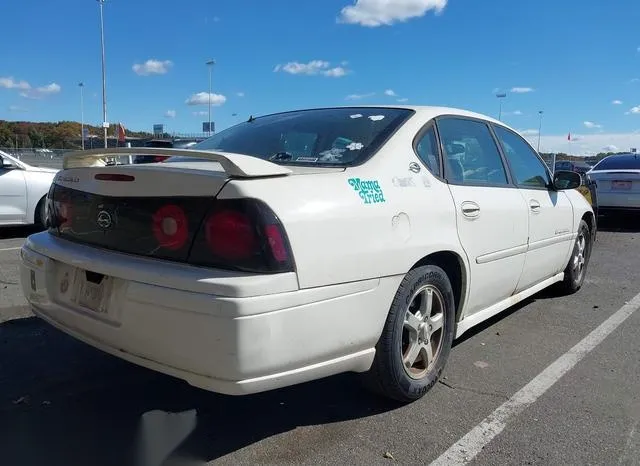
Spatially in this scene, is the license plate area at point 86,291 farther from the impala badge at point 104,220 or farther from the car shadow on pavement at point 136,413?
the car shadow on pavement at point 136,413

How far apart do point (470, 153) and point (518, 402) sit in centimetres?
159

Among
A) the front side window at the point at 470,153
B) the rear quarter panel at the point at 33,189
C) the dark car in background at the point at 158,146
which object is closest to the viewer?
the front side window at the point at 470,153

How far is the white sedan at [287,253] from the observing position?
7.63 feet

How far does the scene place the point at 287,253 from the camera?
2346 mm

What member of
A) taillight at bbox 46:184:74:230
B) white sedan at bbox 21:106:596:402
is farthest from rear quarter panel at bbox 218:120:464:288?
taillight at bbox 46:184:74:230

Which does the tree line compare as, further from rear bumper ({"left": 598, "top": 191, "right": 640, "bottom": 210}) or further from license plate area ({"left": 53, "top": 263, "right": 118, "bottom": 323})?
license plate area ({"left": 53, "top": 263, "right": 118, "bottom": 323})

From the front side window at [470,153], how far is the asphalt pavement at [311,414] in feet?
3.95

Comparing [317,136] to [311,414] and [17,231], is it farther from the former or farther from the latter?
[17,231]

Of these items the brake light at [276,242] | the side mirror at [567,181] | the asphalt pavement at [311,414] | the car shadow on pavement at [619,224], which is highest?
the side mirror at [567,181]

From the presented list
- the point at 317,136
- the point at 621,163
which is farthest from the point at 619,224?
the point at 317,136

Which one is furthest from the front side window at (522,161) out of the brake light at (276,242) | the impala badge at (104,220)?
the impala badge at (104,220)

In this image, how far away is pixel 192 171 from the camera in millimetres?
2527

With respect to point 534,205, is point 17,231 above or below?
below

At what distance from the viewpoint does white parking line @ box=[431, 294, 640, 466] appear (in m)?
2.64
